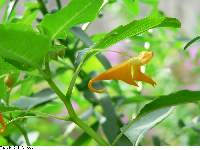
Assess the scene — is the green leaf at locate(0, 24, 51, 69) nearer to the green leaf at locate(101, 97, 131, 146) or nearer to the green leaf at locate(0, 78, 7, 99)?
the green leaf at locate(0, 78, 7, 99)

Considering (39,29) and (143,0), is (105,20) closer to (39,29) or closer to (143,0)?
(143,0)

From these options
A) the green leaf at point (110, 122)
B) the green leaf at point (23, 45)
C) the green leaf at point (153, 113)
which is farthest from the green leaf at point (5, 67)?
the green leaf at point (110, 122)

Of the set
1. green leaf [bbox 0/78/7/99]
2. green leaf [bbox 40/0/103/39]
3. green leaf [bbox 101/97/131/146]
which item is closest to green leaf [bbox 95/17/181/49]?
green leaf [bbox 40/0/103/39]

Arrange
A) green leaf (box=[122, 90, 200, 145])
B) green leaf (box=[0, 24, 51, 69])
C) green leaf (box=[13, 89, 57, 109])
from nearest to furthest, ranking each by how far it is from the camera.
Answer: green leaf (box=[0, 24, 51, 69]), green leaf (box=[122, 90, 200, 145]), green leaf (box=[13, 89, 57, 109])

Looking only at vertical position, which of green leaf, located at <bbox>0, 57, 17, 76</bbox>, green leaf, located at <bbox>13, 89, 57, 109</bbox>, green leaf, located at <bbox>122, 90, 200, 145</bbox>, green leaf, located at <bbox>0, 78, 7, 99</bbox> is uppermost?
green leaf, located at <bbox>0, 57, 17, 76</bbox>

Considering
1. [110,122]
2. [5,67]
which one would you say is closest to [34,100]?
[110,122]
